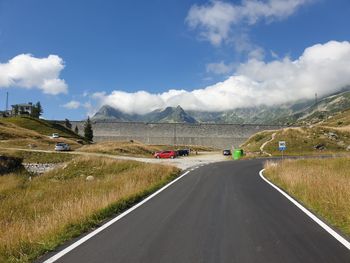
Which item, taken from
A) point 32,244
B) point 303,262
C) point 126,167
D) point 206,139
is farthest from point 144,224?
point 206,139

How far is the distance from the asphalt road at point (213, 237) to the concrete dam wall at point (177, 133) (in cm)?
11985

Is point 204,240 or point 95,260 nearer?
point 95,260

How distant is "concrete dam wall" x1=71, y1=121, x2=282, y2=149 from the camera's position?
13162 cm

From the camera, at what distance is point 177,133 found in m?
133

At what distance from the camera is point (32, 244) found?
719 centimetres

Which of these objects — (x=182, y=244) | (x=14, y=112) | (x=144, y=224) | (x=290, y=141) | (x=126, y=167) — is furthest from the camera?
(x=14, y=112)

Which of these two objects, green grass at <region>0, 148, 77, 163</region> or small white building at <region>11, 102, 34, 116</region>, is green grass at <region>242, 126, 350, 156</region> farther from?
small white building at <region>11, 102, 34, 116</region>

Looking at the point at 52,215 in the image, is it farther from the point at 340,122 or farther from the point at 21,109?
Answer: the point at 21,109

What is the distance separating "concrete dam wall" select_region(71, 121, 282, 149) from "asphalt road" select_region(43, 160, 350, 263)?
11985 centimetres

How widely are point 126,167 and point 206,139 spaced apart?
97.7 m

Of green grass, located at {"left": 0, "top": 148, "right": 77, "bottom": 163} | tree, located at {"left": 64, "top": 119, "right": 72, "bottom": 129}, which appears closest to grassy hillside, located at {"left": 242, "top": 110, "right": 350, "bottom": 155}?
green grass, located at {"left": 0, "top": 148, "right": 77, "bottom": 163}

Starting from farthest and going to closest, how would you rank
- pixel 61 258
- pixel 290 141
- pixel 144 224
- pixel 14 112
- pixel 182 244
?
pixel 14 112
pixel 290 141
pixel 144 224
pixel 182 244
pixel 61 258

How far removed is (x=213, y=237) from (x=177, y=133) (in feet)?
411

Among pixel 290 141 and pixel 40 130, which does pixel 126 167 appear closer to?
pixel 290 141
